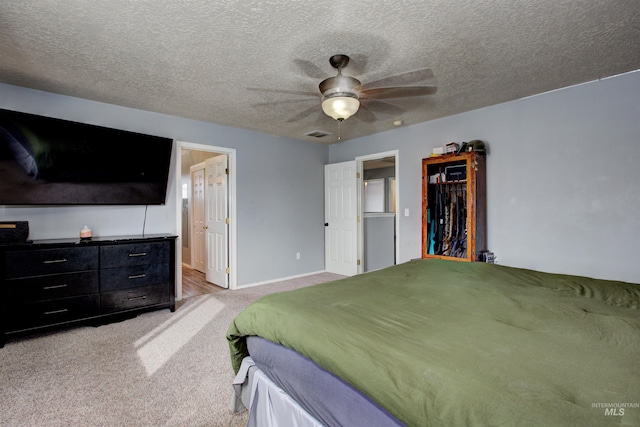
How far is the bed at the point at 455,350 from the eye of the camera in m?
0.79

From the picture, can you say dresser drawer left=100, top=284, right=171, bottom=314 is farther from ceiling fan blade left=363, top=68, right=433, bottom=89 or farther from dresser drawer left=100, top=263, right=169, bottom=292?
ceiling fan blade left=363, top=68, right=433, bottom=89

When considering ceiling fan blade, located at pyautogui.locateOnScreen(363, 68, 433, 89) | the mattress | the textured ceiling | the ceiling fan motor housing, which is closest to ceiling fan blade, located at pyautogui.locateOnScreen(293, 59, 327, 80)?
the textured ceiling

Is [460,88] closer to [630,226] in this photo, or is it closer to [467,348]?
[630,226]

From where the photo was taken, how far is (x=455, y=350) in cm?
103

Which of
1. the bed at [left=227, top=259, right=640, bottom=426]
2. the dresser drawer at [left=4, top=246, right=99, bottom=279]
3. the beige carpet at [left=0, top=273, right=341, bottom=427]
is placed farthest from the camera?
the dresser drawer at [left=4, top=246, right=99, bottom=279]

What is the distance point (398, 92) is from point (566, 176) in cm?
192

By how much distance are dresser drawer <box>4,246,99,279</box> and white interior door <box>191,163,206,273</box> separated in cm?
251

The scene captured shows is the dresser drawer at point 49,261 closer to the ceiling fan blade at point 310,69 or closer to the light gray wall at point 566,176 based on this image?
the ceiling fan blade at point 310,69

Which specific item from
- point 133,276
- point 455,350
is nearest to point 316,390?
point 455,350

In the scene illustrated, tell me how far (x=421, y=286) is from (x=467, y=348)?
845 mm

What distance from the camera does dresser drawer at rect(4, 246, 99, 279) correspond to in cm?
264

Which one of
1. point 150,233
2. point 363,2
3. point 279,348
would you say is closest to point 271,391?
point 279,348

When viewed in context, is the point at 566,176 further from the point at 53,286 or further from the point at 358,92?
the point at 53,286

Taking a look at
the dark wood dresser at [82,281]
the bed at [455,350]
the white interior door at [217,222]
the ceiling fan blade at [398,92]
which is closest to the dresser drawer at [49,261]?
the dark wood dresser at [82,281]
